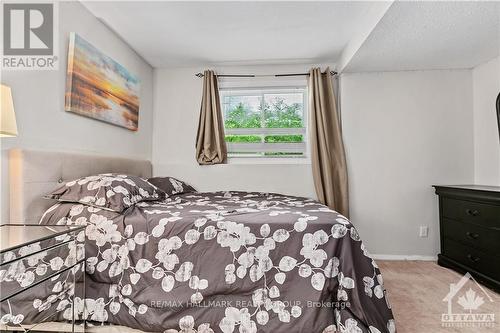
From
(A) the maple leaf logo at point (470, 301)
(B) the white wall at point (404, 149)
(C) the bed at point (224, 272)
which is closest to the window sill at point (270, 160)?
(B) the white wall at point (404, 149)

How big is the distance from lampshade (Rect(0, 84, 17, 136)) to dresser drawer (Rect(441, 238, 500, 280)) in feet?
11.3

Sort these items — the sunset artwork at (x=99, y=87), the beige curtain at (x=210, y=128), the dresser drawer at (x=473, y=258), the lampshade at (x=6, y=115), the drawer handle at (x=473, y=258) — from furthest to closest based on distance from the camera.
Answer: the beige curtain at (x=210, y=128) → the drawer handle at (x=473, y=258) → the dresser drawer at (x=473, y=258) → the sunset artwork at (x=99, y=87) → the lampshade at (x=6, y=115)

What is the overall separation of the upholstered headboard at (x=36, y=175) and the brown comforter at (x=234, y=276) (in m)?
0.40

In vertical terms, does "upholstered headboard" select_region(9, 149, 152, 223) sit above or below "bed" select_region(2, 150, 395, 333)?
above

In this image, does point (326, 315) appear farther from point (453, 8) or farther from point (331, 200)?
point (453, 8)

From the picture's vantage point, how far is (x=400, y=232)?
11.0 feet

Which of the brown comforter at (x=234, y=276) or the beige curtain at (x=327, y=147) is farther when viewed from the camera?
the beige curtain at (x=327, y=147)

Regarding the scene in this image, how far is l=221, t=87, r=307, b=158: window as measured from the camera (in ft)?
12.2

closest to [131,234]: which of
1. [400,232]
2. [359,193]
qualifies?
[359,193]

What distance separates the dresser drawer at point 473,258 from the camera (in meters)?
2.39

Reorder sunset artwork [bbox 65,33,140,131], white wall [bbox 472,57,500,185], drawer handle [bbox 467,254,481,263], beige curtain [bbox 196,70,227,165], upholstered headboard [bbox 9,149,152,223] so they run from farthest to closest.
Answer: beige curtain [bbox 196,70,227,165] < white wall [bbox 472,57,500,185] < drawer handle [bbox 467,254,481,263] < sunset artwork [bbox 65,33,140,131] < upholstered headboard [bbox 9,149,152,223]

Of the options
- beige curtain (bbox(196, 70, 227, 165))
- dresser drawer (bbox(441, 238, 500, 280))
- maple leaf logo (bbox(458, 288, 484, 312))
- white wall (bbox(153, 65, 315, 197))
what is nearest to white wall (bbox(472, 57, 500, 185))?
dresser drawer (bbox(441, 238, 500, 280))

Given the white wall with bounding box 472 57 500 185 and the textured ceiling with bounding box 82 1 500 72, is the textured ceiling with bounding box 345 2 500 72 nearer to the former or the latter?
the textured ceiling with bounding box 82 1 500 72

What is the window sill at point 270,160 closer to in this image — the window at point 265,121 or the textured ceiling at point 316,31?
the window at point 265,121
